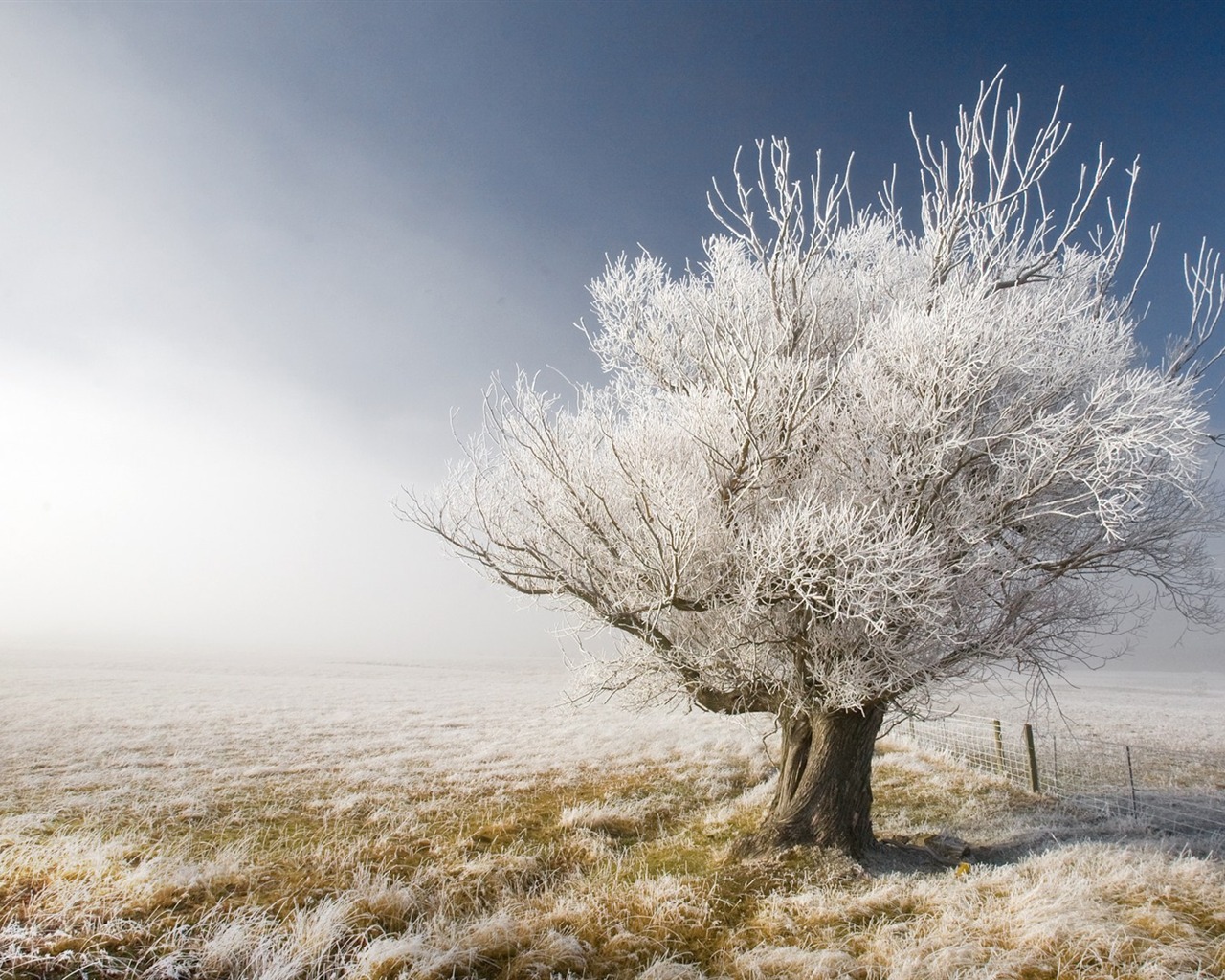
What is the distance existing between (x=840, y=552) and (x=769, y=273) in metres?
3.19

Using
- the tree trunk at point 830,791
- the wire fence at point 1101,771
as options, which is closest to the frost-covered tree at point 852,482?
the tree trunk at point 830,791

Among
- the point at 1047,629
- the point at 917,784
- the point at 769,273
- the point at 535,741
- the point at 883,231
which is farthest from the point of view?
the point at 535,741

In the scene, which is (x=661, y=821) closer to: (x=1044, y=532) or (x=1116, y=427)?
(x=1044, y=532)

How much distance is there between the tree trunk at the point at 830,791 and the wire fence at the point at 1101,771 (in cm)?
321

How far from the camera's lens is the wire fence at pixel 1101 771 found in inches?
401

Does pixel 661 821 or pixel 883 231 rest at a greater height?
pixel 883 231

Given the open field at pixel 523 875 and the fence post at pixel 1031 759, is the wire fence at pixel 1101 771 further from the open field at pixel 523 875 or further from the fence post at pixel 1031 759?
the open field at pixel 523 875

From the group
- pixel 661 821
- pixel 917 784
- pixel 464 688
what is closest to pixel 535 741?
pixel 661 821

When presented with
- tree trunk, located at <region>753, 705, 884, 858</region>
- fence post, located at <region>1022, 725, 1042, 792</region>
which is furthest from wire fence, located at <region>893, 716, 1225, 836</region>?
tree trunk, located at <region>753, 705, 884, 858</region>

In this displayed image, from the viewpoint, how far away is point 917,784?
1255cm

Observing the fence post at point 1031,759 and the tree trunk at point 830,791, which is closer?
the tree trunk at point 830,791

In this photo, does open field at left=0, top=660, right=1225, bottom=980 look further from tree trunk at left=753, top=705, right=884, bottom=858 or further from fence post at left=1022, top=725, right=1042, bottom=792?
fence post at left=1022, top=725, right=1042, bottom=792

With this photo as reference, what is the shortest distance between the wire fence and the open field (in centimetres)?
88

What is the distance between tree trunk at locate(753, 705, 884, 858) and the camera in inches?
308
